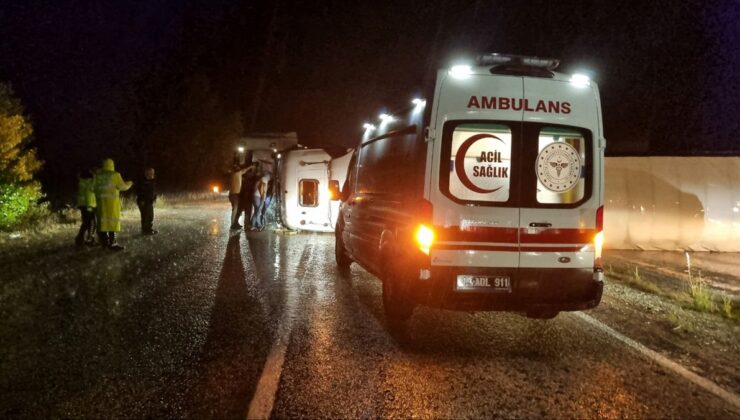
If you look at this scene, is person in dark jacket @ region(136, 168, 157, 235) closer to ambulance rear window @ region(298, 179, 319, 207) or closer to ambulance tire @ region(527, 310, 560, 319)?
ambulance rear window @ region(298, 179, 319, 207)

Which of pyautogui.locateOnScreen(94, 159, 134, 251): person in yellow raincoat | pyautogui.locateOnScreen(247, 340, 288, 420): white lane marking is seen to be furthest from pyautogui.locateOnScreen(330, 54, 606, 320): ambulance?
pyautogui.locateOnScreen(94, 159, 134, 251): person in yellow raincoat

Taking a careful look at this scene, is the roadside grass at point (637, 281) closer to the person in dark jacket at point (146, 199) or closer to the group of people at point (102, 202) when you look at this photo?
the group of people at point (102, 202)

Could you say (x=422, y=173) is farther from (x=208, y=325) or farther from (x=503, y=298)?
(x=208, y=325)

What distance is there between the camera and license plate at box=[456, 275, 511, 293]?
19.2 ft

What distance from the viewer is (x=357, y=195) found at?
871 cm

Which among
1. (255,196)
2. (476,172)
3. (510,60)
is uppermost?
(510,60)

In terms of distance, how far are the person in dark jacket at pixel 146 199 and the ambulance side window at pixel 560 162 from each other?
38.3 ft

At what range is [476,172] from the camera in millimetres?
5895

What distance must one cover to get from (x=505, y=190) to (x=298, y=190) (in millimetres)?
10507

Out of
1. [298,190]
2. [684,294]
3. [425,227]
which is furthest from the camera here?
[298,190]

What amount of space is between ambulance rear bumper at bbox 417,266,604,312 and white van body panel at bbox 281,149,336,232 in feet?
32.1

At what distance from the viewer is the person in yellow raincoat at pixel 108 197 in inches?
465

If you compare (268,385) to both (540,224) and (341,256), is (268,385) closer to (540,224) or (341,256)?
(540,224)

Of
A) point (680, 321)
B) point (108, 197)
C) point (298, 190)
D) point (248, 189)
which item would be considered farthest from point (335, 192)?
point (248, 189)
